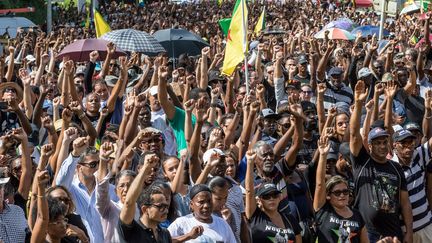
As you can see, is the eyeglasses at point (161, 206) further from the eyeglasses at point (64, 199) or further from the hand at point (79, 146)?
the hand at point (79, 146)

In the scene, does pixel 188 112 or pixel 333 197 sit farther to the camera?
pixel 188 112

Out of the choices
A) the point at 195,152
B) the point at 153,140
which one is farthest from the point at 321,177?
the point at 153,140

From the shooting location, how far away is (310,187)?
7945 mm

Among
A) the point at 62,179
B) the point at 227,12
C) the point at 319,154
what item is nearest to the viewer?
the point at 62,179

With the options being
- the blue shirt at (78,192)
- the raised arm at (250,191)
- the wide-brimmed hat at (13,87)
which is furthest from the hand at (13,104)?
the raised arm at (250,191)

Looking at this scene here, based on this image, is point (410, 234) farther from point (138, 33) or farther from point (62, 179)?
point (138, 33)

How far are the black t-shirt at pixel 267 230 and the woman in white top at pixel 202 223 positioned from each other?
18.5 inches

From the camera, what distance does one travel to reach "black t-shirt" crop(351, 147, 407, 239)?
7746mm

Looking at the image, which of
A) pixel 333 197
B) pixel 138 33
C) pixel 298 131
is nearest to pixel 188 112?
pixel 298 131

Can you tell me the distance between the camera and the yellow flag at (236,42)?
11719 mm

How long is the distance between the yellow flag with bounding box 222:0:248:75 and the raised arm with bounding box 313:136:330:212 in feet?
13.6

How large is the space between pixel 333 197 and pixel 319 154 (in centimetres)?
50

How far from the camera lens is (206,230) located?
6.40m

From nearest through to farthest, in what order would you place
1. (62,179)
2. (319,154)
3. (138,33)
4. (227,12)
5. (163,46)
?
(62,179) → (319,154) → (138,33) → (163,46) → (227,12)
